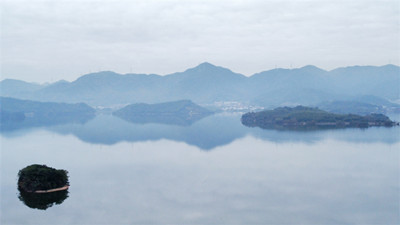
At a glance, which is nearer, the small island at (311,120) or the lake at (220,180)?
the lake at (220,180)

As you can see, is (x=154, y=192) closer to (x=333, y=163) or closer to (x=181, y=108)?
(x=333, y=163)

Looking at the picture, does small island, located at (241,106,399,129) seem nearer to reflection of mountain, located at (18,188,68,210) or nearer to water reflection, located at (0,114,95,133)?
water reflection, located at (0,114,95,133)

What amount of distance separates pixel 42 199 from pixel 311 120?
47.6 m

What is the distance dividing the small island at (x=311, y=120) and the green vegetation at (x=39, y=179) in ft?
133

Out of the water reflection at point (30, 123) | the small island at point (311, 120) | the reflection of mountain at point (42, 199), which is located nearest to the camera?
the reflection of mountain at point (42, 199)

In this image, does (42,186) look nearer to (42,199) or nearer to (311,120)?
(42,199)

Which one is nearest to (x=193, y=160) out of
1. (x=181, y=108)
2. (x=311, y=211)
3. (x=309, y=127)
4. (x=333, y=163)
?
(x=333, y=163)

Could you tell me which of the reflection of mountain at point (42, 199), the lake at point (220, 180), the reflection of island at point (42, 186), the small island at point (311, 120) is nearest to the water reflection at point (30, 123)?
the lake at point (220, 180)

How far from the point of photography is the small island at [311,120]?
58.6 m

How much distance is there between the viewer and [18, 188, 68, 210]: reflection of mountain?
20125mm

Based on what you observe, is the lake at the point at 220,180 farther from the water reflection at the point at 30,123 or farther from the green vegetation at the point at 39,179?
the water reflection at the point at 30,123

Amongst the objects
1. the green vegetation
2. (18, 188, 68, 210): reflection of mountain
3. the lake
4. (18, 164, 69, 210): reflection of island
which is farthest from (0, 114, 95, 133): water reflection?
(18, 188, 68, 210): reflection of mountain

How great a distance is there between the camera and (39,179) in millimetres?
22000

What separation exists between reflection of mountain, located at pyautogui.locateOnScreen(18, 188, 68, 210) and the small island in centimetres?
4129
